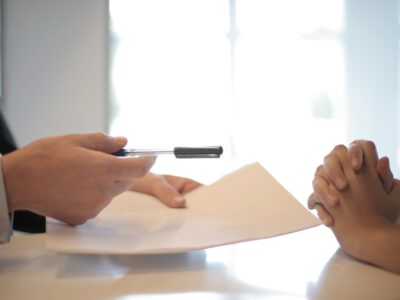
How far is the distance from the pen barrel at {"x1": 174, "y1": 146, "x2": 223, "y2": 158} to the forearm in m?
0.18

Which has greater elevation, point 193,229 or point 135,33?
point 135,33

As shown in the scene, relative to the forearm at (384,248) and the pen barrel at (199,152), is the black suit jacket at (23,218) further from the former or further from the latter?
the forearm at (384,248)

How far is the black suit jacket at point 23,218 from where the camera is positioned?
0.75 meters

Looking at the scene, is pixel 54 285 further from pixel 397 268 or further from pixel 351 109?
pixel 351 109

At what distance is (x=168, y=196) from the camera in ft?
1.60

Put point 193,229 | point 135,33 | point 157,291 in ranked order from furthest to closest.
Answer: point 135,33, point 193,229, point 157,291

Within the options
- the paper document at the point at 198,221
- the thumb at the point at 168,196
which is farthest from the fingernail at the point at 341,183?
the thumb at the point at 168,196

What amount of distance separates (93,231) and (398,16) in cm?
210

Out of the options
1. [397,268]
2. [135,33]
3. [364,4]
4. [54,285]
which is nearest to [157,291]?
[54,285]

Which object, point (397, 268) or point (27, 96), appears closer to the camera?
point (397, 268)

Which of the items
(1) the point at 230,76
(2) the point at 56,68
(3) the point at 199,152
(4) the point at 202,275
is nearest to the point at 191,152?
(3) the point at 199,152

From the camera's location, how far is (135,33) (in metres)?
1.92

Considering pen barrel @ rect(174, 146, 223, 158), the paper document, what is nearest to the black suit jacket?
the paper document

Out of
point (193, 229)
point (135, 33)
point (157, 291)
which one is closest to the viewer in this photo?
point (157, 291)
